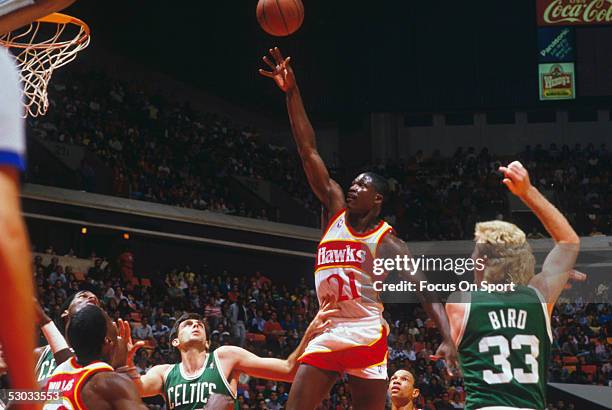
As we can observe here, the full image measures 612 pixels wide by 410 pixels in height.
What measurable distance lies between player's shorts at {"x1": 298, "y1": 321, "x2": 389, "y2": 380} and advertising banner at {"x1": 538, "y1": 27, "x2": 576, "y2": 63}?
17.1m

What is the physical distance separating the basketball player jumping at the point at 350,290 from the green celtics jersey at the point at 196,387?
43 cm

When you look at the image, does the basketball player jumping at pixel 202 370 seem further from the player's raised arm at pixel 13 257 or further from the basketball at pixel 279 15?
the player's raised arm at pixel 13 257

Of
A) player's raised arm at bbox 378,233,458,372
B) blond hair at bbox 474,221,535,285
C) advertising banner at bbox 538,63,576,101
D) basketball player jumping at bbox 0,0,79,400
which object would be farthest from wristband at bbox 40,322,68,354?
advertising banner at bbox 538,63,576,101

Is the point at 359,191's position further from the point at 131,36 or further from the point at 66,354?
the point at 131,36

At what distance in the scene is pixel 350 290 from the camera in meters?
5.84

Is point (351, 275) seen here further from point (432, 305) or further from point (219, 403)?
point (219, 403)

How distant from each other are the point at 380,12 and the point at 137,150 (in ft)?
26.1

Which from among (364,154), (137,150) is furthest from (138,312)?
(364,154)

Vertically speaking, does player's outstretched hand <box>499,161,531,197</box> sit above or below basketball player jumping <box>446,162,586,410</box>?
above

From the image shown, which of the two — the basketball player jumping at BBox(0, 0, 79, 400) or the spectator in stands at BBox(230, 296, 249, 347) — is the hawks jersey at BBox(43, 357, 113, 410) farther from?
the spectator in stands at BBox(230, 296, 249, 347)

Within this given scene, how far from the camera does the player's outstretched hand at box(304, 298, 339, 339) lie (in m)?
5.54

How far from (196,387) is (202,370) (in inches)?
4.7

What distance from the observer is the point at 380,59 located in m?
23.4

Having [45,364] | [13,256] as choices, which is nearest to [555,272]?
[13,256]
